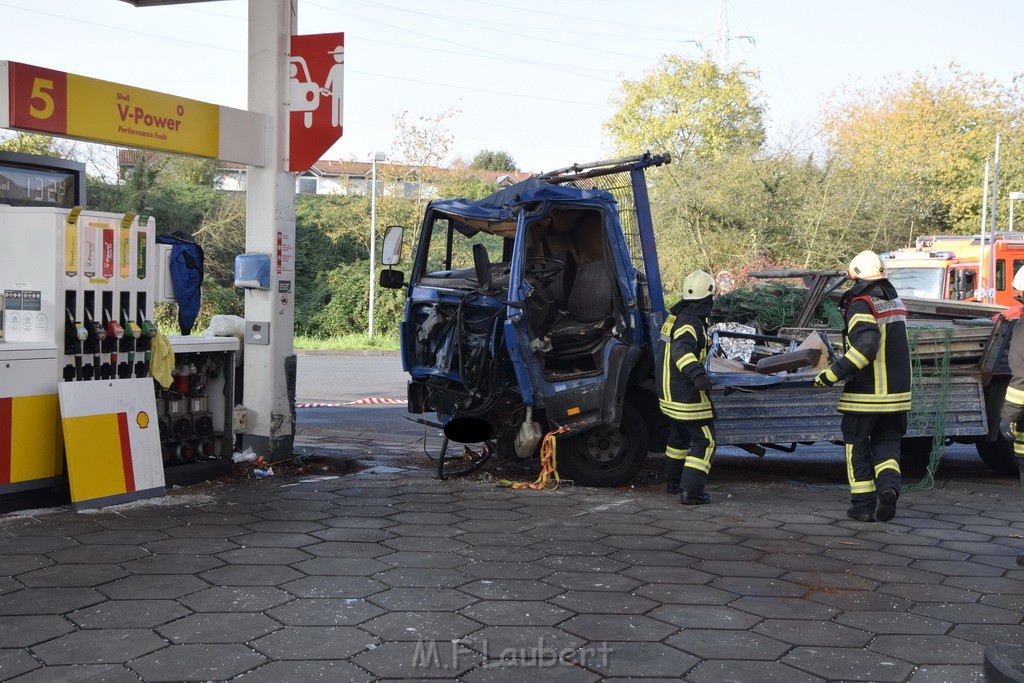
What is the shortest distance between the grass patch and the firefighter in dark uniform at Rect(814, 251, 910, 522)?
20.7m

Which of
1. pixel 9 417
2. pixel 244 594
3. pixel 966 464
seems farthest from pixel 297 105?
pixel 966 464

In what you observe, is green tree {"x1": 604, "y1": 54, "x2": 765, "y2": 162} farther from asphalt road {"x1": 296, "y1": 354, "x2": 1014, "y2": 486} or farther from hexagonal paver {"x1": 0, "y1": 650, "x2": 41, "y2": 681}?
hexagonal paver {"x1": 0, "y1": 650, "x2": 41, "y2": 681}

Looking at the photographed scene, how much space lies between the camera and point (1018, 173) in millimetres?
37094

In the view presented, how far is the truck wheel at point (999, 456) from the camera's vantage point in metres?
8.40

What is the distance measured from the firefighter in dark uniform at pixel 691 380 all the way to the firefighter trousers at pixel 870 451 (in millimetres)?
950

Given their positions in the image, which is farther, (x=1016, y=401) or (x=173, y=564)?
(x=1016, y=401)

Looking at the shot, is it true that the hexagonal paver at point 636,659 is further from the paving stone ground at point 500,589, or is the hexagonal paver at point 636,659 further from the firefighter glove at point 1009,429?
the firefighter glove at point 1009,429

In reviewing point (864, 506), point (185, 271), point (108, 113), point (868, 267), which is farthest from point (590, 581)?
point (108, 113)

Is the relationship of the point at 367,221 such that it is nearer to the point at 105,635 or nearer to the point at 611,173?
the point at 611,173

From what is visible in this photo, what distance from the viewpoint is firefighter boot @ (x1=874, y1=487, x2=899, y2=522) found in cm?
652

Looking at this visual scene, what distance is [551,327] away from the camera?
781 cm

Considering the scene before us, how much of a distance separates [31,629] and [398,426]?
7276mm

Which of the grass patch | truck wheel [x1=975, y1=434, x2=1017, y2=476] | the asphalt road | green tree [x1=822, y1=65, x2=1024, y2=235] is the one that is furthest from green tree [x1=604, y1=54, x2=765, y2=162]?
truck wheel [x1=975, y1=434, x2=1017, y2=476]

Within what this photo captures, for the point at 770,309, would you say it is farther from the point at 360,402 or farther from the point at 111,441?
the point at 360,402
